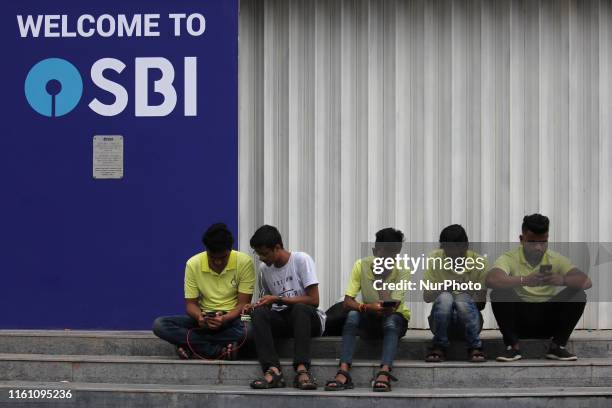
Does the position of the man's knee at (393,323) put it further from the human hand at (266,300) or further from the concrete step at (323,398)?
the human hand at (266,300)

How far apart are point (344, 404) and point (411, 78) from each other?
11.2ft

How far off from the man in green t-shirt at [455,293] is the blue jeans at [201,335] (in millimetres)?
1624

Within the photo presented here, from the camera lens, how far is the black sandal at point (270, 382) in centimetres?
828

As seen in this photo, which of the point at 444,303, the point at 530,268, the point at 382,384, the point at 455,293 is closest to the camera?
the point at 382,384

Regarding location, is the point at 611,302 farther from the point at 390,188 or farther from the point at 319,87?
the point at 319,87

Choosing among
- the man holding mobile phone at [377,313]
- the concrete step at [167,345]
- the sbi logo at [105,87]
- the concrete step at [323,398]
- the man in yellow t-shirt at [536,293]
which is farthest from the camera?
the sbi logo at [105,87]

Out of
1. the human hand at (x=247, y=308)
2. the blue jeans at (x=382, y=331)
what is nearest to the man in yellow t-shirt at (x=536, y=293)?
the blue jeans at (x=382, y=331)

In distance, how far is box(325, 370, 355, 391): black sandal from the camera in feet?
27.0

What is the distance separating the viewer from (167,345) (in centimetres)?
923

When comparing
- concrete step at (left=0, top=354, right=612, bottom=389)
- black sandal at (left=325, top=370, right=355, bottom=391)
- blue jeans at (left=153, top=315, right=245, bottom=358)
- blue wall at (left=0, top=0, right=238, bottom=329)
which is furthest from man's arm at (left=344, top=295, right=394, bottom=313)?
blue wall at (left=0, top=0, right=238, bottom=329)

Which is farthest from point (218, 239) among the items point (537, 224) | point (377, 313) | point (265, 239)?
point (537, 224)

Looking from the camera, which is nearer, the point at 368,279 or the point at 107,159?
the point at 368,279

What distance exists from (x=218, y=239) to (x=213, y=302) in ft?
1.90

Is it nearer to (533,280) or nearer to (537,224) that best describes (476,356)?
(533,280)
